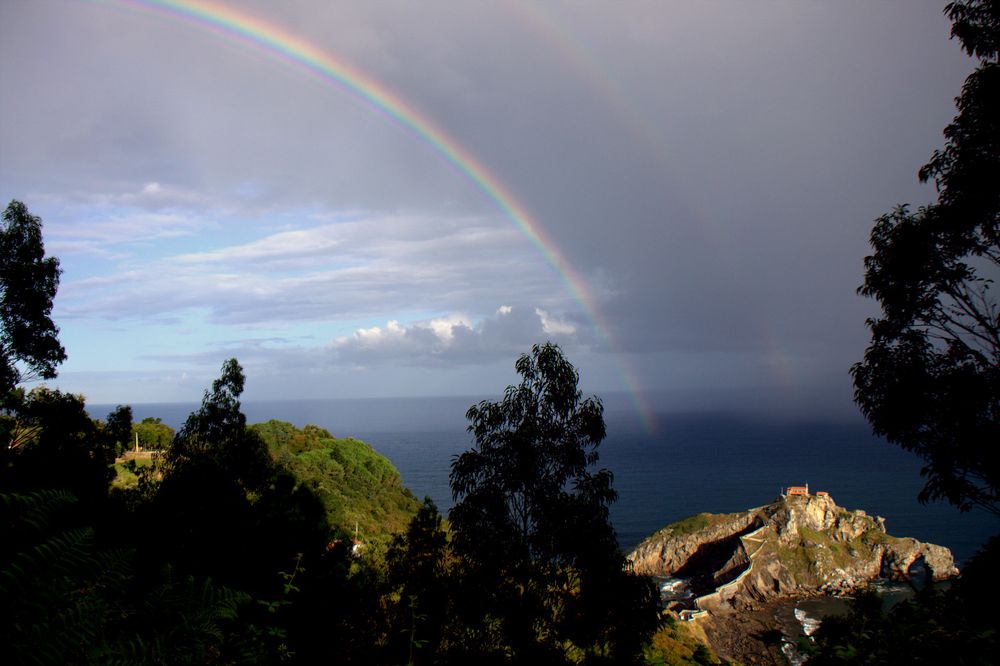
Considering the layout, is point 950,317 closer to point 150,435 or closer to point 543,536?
point 543,536

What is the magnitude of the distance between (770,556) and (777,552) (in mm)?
1663

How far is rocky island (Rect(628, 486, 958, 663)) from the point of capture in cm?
7325

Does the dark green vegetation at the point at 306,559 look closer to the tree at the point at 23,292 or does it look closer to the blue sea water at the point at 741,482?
the tree at the point at 23,292

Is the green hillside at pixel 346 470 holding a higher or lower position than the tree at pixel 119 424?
lower

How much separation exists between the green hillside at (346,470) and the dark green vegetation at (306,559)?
25.5m

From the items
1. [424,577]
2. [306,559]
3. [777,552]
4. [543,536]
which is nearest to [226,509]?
[306,559]

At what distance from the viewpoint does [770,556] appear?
7862cm

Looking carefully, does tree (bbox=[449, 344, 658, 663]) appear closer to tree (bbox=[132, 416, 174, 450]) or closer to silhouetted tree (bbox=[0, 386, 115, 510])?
→ silhouetted tree (bbox=[0, 386, 115, 510])

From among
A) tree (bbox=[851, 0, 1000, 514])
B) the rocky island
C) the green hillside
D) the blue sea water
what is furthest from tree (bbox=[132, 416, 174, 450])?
the rocky island

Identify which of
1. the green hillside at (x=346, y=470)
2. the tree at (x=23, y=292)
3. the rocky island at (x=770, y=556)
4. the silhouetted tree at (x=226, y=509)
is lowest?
the rocky island at (x=770, y=556)

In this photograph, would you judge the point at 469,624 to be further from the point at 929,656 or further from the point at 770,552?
the point at 770,552

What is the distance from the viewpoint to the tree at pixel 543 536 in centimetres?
927

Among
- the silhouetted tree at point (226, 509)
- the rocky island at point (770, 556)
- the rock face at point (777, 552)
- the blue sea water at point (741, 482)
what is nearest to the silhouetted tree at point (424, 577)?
the silhouetted tree at point (226, 509)

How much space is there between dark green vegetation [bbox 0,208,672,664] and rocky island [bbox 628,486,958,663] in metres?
67.1
